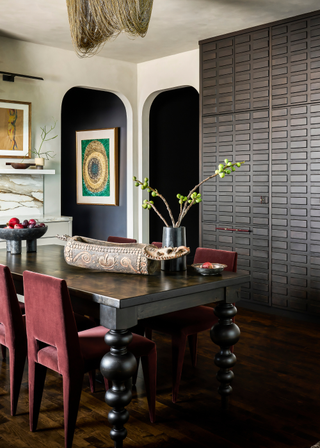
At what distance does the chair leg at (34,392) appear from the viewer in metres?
2.33

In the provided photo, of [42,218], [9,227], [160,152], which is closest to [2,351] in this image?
[9,227]

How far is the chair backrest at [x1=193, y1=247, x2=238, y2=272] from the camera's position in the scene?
3.09 meters

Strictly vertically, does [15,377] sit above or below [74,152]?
below

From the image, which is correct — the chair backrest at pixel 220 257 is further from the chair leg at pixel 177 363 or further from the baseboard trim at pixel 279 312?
the baseboard trim at pixel 279 312

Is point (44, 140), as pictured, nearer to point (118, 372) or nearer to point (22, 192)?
point (22, 192)

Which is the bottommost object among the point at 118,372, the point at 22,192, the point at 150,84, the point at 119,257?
the point at 118,372

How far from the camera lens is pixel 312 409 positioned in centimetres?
259

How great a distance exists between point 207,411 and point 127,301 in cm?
97

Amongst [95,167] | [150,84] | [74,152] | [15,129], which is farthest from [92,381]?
[74,152]

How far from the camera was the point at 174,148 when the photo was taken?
6809mm

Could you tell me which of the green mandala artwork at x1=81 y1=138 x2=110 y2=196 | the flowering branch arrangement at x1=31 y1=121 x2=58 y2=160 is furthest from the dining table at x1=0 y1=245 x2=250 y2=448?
the green mandala artwork at x1=81 y1=138 x2=110 y2=196

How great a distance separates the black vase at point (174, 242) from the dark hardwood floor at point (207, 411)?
0.79m

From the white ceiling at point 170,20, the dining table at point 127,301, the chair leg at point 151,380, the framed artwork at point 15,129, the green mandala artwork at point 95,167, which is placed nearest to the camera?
the dining table at point 127,301

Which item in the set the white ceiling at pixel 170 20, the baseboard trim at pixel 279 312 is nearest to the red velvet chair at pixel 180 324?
the baseboard trim at pixel 279 312
